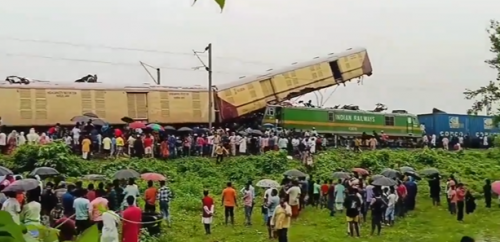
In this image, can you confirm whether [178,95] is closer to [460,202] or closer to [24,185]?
[460,202]

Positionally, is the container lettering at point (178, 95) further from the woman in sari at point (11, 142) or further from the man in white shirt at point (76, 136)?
the woman in sari at point (11, 142)

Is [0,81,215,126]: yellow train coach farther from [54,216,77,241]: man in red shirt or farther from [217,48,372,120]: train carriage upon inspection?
[54,216,77,241]: man in red shirt

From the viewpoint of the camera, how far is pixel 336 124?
3466 cm

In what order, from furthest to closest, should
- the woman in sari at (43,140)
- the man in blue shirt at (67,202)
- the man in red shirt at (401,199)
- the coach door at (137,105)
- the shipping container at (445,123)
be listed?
the shipping container at (445,123)
the coach door at (137,105)
the woman in sari at (43,140)
the man in red shirt at (401,199)
the man in blue shirt at (67,202)

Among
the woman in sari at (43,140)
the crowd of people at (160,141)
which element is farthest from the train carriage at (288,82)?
the woman in sari at (43,140)

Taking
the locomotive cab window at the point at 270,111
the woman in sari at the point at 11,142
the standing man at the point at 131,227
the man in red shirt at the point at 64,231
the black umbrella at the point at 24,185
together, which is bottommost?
the standing man at the point at 131,227

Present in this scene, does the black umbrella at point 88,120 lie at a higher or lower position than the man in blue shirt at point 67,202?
higher

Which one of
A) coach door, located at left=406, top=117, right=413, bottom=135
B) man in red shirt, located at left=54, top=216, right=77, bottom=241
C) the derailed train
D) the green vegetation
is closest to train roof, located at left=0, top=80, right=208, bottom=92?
the derailed train

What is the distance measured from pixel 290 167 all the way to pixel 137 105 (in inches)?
303

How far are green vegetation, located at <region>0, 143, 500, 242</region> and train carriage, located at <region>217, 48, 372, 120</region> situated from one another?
17.7ft

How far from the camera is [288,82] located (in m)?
32.9

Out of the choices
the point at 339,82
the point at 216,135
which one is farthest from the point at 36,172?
the point at 339,82

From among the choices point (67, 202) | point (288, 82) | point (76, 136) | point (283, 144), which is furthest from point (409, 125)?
point (67, 202)

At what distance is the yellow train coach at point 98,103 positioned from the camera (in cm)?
2638
